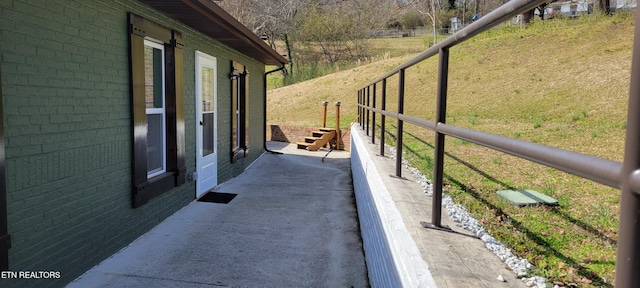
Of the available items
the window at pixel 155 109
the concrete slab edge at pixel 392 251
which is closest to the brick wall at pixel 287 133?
the window at pixel 155 109

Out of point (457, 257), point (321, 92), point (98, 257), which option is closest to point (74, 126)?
point (98, 257)

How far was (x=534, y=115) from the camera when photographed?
11.5 meters

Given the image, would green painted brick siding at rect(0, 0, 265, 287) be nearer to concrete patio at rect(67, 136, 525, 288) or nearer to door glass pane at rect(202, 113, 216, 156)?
concrete patio at rect(67, 136, 525, 288)

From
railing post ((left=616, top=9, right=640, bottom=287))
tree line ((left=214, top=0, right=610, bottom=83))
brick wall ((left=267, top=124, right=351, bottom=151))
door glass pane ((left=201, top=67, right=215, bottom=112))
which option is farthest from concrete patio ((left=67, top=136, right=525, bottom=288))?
tree line ((left=214, top=0, right=610, bottom=83))

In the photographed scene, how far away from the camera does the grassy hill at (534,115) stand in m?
2.34

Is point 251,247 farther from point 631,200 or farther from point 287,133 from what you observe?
point 287,133

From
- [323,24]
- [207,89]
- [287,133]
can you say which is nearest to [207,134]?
[207,89]

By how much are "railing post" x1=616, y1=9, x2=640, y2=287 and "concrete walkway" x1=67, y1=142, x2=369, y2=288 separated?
2.85 m

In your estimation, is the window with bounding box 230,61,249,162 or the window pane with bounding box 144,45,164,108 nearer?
the window pane with bounding box 144,45,164,108

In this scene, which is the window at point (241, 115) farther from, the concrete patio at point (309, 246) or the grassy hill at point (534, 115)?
the grassy hill at point (534, 115)

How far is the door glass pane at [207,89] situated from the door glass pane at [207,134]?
0.12 m

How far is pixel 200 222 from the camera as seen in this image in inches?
194

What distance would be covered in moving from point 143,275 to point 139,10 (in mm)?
2525

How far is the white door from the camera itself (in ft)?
19.3
